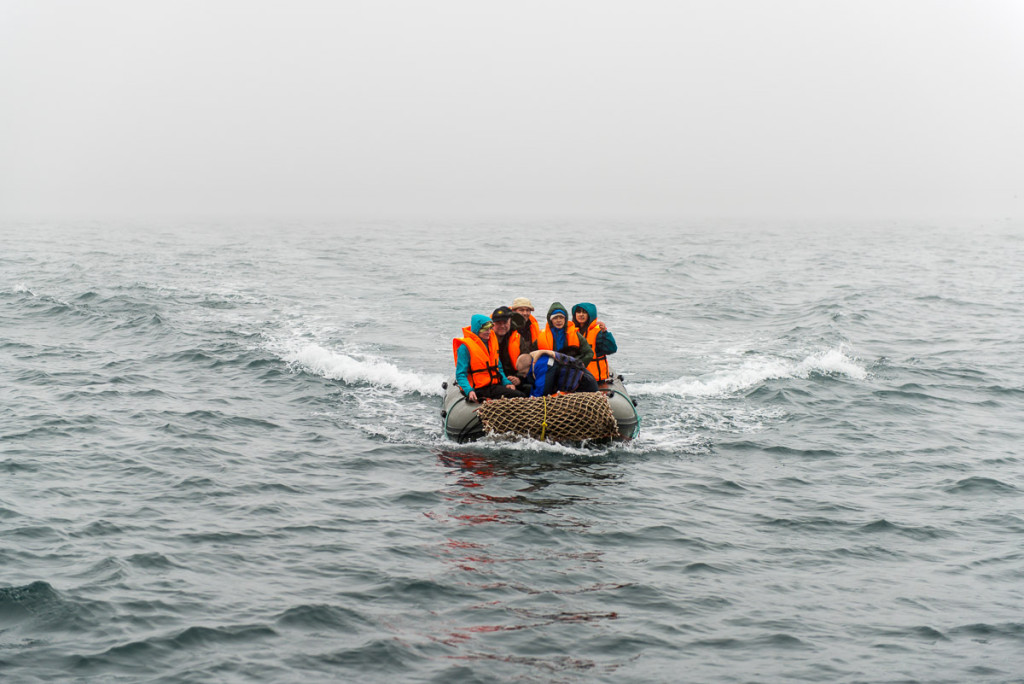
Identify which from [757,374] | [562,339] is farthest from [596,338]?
[757,374]

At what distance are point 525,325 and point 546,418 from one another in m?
1.56

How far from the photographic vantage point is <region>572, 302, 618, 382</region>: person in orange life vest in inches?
488

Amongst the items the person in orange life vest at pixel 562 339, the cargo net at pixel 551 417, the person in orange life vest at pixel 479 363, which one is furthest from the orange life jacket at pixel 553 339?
the cargo net at pixel 551 417

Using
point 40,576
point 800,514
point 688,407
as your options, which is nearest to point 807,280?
point 688,407

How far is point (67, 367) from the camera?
15508 mm

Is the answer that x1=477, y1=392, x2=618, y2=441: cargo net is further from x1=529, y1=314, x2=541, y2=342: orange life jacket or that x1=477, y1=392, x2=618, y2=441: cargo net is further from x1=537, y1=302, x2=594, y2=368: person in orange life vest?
x1=529, y1=314, x2=541, y2=342: orange life jacket

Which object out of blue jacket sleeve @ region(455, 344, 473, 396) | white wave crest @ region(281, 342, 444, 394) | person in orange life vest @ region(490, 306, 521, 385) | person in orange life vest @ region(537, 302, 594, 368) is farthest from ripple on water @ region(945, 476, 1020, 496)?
white wave crest @ region(281, 342, 444, 394)

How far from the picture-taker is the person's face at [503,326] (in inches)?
457

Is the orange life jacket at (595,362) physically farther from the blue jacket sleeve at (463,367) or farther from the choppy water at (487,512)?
the blue jacket sleeve at (463,367)

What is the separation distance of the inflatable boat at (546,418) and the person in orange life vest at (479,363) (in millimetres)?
379

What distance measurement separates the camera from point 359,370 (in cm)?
1530

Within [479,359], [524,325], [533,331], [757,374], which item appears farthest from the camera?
[757,374]

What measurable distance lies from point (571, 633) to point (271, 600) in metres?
2.35

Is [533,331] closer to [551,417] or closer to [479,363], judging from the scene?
[479,363]
